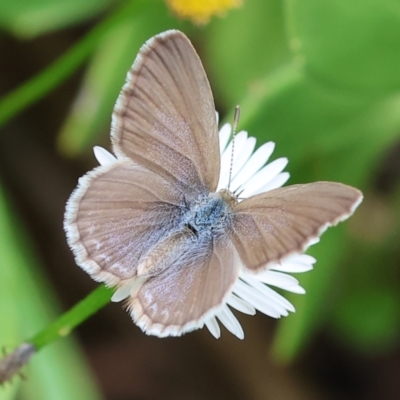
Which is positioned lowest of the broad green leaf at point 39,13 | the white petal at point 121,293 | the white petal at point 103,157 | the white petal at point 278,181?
the white petal at point 121,293

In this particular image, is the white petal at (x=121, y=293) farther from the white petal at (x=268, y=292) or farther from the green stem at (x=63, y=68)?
the green stem at (x=63, y=68)

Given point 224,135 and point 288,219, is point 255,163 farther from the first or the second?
point 288,219

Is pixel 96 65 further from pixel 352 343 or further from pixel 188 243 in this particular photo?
pixel 352 343

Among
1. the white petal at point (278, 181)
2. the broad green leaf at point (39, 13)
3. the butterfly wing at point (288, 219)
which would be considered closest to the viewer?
the butterfly wing at point (288, 219)

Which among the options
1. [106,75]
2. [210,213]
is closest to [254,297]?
[210,213]

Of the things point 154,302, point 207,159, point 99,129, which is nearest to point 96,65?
point 99,129

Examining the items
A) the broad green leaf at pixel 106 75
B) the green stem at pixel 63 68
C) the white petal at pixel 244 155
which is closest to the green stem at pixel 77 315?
the white petal at pixel 244 155

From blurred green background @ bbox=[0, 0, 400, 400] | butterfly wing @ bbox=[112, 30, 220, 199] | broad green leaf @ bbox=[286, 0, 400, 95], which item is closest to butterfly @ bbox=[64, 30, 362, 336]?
butterfly wing @ bbox=[112, 30, 220, 199]
